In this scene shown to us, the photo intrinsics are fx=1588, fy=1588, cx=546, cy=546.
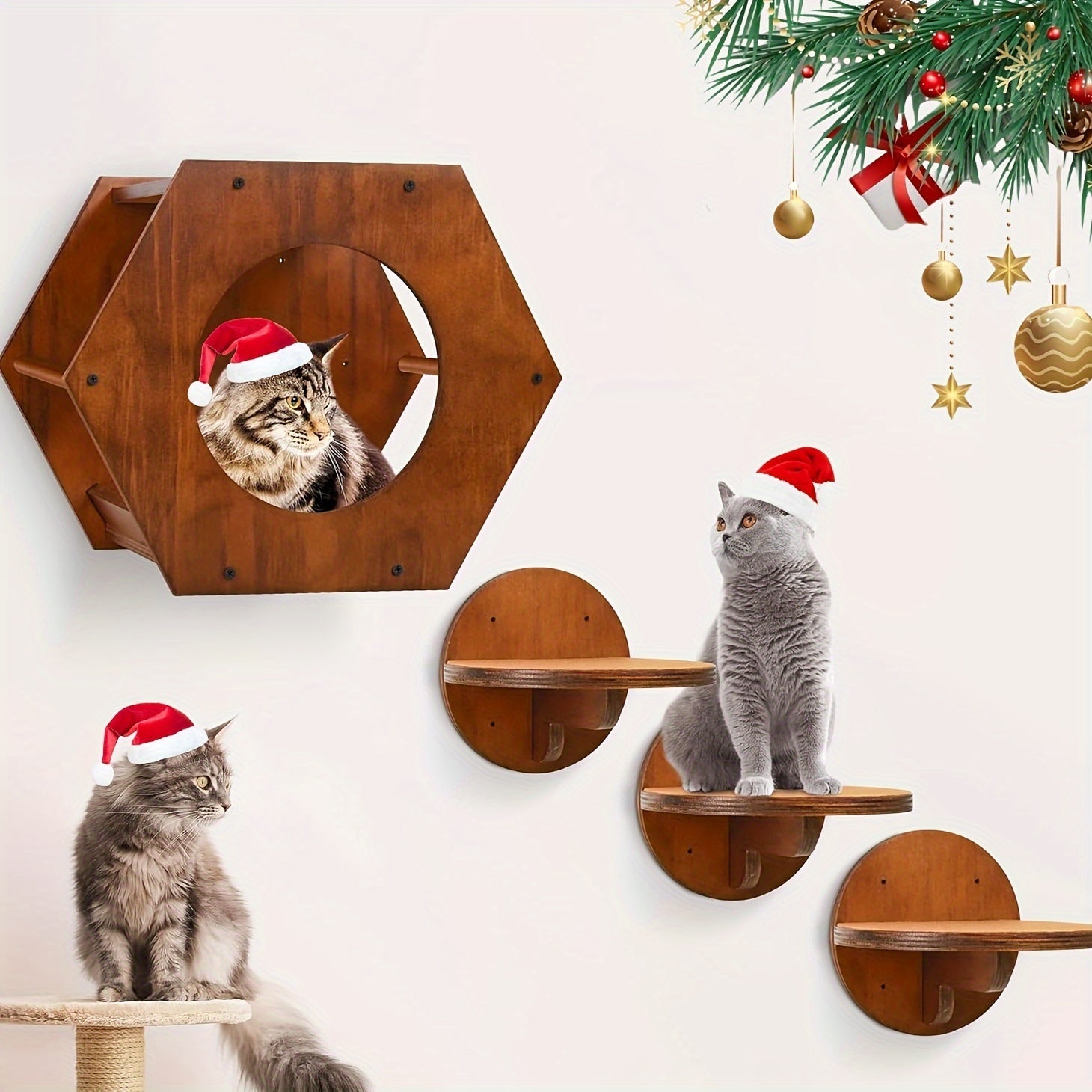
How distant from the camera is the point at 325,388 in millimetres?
1490

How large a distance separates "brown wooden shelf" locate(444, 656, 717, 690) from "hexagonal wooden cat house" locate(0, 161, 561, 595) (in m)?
0.16

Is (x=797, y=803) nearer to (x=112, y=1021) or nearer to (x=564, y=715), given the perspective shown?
(x=564, y=715)

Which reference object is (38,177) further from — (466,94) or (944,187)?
(944,187)

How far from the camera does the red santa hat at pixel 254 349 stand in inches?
55.6

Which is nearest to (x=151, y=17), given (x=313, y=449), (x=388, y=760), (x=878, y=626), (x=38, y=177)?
(x=38, y=177)

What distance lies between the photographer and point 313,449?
57.9 inches

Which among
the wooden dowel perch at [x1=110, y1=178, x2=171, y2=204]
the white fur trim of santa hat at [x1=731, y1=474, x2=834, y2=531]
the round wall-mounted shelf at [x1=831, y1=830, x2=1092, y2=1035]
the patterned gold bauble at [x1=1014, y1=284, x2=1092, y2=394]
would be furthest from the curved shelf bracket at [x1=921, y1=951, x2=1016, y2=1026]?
the wooden dowel perch at [x1=110, y1=178, x2=171, y2=204]

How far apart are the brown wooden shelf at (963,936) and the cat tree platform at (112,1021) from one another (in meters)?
0.77

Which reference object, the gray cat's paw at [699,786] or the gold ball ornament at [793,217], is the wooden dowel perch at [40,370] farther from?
the gray cat's paw at [699,786]

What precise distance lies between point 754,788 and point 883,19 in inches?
33.0

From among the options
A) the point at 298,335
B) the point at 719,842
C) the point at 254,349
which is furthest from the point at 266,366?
the point at 719,842

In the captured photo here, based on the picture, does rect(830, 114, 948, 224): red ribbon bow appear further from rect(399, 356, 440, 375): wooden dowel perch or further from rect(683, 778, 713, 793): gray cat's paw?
rect(683, 778, 713, 793): gray cat's paw

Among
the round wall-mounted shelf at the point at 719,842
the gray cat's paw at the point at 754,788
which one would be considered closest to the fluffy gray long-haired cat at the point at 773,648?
the gray cat's paw at the point at 754,788

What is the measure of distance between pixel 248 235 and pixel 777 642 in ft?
2.20
